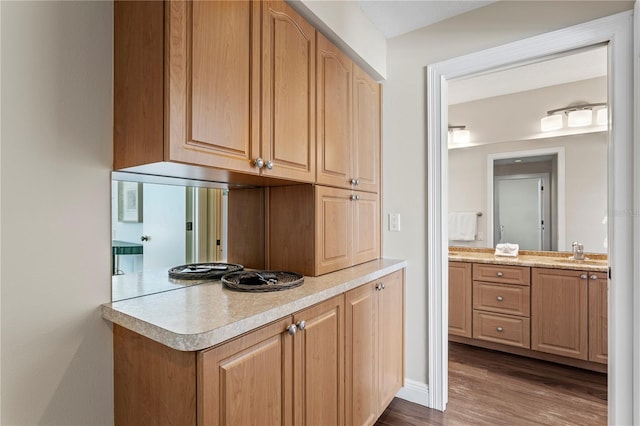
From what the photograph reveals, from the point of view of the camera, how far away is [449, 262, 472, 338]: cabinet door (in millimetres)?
3002

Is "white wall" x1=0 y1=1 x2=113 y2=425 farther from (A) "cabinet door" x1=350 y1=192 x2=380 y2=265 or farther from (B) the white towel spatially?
(B) the white towel

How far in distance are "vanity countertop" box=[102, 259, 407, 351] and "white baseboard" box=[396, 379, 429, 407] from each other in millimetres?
1154

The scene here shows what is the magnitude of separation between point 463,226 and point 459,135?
1020 mm

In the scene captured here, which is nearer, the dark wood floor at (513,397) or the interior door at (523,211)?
the dark wood floor at (513,397)

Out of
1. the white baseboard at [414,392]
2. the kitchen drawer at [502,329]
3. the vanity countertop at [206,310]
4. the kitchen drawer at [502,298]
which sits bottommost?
the white baseboard at [414,392]

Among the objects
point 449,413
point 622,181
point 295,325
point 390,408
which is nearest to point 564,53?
point 622,181

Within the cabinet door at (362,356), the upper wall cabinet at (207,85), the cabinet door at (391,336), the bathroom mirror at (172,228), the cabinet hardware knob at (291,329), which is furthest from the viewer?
the cabinet door at (391,336)

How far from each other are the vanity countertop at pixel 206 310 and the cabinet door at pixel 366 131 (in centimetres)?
83

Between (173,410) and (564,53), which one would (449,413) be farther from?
(564,53)

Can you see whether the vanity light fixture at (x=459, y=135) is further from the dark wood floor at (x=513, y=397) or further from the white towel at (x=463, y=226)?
the dark wood floor at (x=513, y=397)

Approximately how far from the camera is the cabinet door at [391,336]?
1.83 m

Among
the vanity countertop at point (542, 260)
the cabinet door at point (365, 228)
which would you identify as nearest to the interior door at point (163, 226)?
the cabinet door at point (365, 228)

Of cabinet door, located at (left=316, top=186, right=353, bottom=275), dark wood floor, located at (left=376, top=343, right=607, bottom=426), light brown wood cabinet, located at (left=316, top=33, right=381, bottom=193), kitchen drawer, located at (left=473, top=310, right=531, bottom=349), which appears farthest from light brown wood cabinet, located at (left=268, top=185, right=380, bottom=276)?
kitchen drawer, located at (left=473, top=310, right=531, bottom=349)

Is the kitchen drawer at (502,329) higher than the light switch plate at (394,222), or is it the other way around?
the light switch plate at (394,222)
